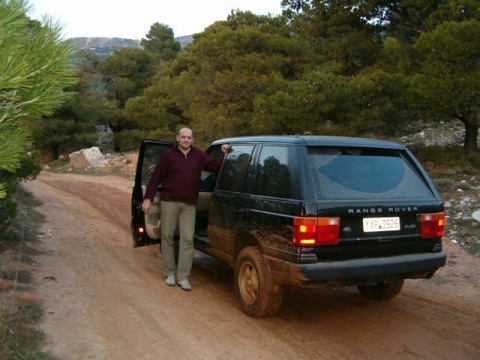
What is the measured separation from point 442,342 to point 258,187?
7.22 ft

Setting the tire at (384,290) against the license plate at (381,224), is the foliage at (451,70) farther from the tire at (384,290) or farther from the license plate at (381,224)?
the license plate at (381,224)

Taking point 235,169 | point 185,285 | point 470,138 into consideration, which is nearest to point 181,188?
point 235,169

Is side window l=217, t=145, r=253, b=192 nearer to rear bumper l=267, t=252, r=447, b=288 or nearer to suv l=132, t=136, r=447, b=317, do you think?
suv l=132, t=136, r=447, b=317

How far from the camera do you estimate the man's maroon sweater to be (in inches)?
217

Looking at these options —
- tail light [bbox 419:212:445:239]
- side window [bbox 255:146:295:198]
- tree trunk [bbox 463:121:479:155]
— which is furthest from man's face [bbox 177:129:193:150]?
tree trunk [bbox 463:121:479:155]

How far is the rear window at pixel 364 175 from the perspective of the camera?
13.8 ft

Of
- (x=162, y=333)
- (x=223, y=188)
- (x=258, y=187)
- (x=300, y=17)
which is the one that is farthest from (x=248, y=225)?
(x=300, y=17)

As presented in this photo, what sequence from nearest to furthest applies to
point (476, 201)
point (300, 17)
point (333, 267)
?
point (333, 267), point (476, 201), point (300, 17)

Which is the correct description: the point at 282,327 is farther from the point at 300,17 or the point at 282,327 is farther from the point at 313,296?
the point at 300,17

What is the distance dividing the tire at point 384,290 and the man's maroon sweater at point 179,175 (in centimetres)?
228

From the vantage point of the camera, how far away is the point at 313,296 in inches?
217

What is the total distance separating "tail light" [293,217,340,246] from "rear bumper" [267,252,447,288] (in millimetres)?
196

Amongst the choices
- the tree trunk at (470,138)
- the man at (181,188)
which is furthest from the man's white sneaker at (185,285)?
the tree trunk at (470,138)

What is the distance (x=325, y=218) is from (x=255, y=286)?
3.75 feet
